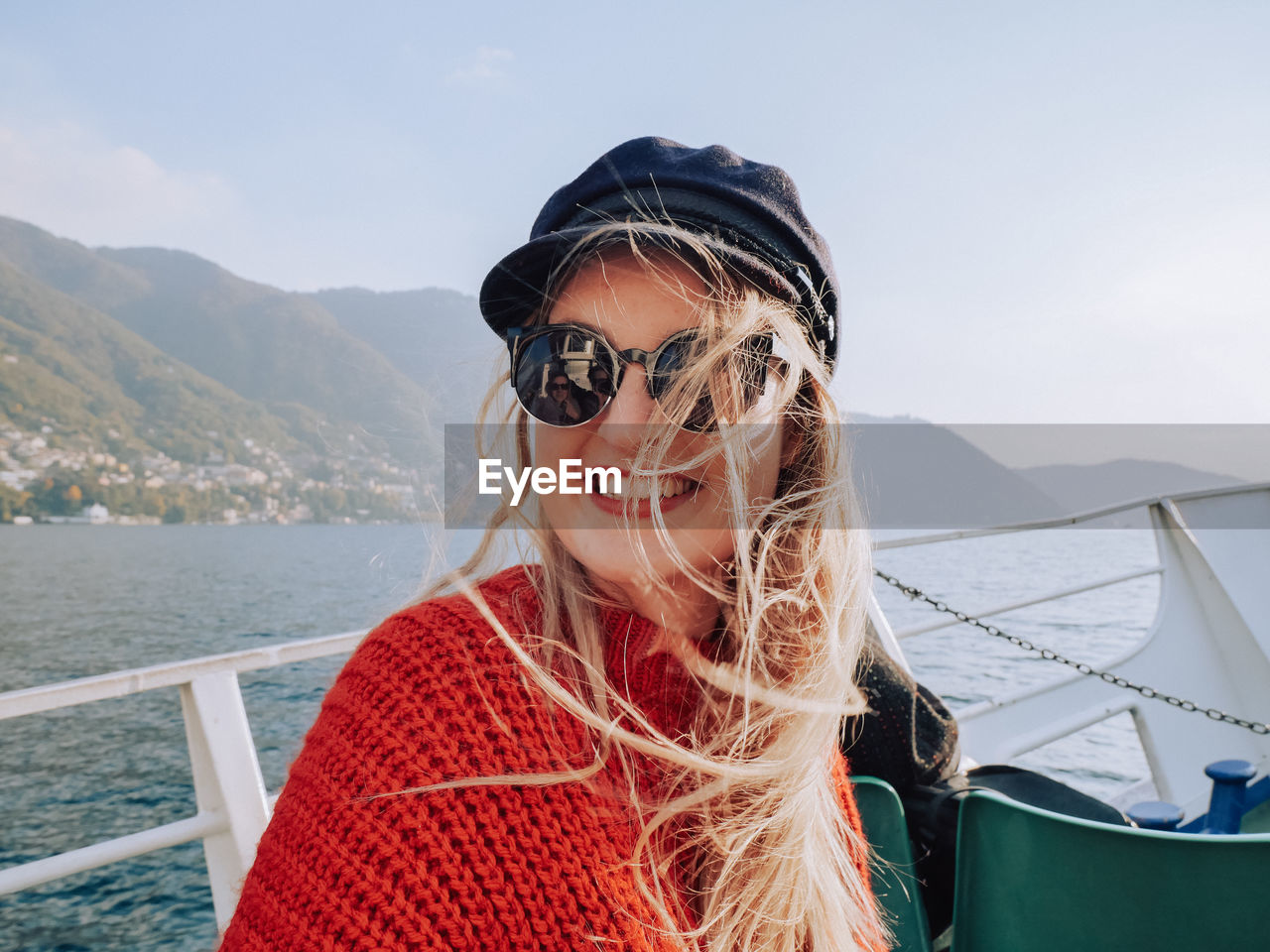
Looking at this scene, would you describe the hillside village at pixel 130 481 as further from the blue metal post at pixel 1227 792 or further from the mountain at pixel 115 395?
the blue metal post at pixel 1227 792

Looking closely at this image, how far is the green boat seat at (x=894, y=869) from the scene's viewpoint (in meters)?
1.32

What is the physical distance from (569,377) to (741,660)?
39cm

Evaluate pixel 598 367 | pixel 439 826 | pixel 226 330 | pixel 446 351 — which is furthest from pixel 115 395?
pixel 439 826

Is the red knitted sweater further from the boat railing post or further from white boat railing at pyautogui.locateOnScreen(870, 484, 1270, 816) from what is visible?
white boat railing at pyautogui.locateOnScreen(870, 484, 1270, 816)

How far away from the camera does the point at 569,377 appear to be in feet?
2.66

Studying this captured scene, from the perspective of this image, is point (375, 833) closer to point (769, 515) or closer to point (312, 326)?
point (769, 515)

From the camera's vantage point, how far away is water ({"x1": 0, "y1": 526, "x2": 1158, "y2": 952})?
10148mm

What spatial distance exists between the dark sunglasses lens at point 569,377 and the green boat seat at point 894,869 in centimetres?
91

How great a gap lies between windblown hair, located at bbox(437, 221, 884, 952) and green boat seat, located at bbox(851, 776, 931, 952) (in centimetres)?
35

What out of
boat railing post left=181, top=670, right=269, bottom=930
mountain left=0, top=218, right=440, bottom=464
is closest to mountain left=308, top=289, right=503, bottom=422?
mountain left=0, top=218, right=440, bottom=464

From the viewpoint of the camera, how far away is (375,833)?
22.7 inches

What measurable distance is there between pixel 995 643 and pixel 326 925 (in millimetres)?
22330

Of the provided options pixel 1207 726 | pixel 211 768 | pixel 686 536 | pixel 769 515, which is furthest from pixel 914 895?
pixel 1207 726

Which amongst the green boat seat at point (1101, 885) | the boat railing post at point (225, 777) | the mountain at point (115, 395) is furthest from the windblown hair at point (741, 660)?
the mountain at point (115, 395)
